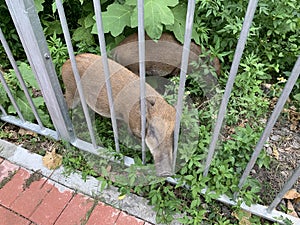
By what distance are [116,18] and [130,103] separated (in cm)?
78

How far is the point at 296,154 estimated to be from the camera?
250 centimetres

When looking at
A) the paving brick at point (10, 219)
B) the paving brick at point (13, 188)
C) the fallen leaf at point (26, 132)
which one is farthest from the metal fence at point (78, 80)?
the paving brick at point (10, 219)

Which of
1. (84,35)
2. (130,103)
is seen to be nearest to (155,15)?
(130,103)

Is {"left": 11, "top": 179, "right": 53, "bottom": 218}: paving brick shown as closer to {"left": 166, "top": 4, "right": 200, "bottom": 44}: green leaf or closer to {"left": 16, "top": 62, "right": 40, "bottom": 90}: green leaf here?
{"left": 16, "top": 62, "right": 40, "bottom": 90}: green leaf

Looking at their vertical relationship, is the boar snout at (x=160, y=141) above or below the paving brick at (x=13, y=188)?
above

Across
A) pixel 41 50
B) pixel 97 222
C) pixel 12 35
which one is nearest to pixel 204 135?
pixel 97 222

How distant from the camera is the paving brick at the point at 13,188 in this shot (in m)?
2.23

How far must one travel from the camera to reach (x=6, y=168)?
94.3 inches

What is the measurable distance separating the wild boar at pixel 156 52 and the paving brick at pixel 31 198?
1.27 m

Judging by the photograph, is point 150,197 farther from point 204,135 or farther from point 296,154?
point 296,154

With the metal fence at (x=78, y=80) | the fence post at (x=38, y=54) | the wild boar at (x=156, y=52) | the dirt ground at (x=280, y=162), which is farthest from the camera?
the wild boar at (x=156, y=52)

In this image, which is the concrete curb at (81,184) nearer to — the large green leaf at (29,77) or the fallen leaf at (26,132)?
the fallen leaf at (26,132)

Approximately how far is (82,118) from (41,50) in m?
0.99

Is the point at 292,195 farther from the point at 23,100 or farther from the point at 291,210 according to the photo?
the point at 23,100
